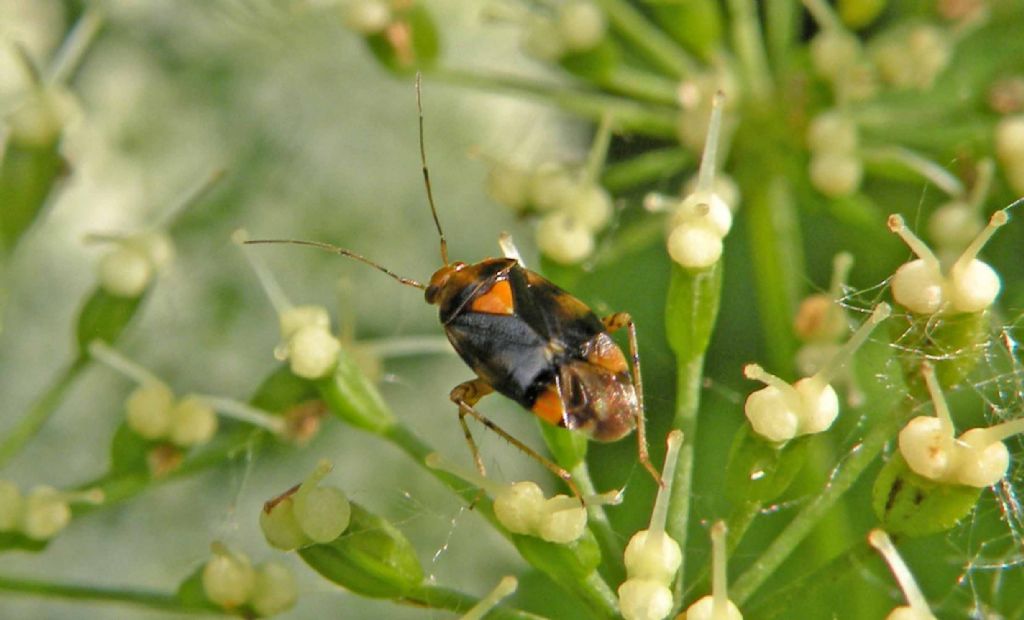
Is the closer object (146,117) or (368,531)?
(368,531)

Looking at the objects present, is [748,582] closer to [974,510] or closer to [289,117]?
[974,510]

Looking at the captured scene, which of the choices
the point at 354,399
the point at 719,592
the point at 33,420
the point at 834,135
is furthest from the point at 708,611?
the point at 33,420

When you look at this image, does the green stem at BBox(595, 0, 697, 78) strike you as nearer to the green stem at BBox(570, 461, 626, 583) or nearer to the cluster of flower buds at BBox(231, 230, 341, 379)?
the cluster of flower buds at BBox(231, 230, 341, 379)

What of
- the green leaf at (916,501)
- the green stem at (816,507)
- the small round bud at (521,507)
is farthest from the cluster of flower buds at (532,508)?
the green leaf at (916,501)

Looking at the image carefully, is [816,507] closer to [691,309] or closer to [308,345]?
[691,309]

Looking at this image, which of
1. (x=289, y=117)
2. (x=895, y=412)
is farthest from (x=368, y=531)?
(x=289, y=117)
